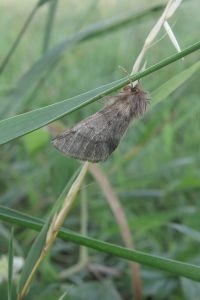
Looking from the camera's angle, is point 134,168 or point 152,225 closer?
point 152,225

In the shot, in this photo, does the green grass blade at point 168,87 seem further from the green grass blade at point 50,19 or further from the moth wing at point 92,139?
the green grass blade at point 50,19

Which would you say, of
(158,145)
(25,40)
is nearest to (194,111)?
(158,145)

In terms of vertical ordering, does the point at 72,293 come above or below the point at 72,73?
below

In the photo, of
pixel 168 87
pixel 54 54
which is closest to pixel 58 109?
pixel 168 87

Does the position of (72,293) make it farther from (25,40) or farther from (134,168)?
(25,40)

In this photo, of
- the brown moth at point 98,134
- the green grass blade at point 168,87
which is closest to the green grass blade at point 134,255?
the brown moth at point 98,134

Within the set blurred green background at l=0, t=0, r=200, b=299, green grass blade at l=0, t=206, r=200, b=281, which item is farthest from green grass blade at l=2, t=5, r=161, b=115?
green grass blade at l=0, t=206, r=200, b=281
